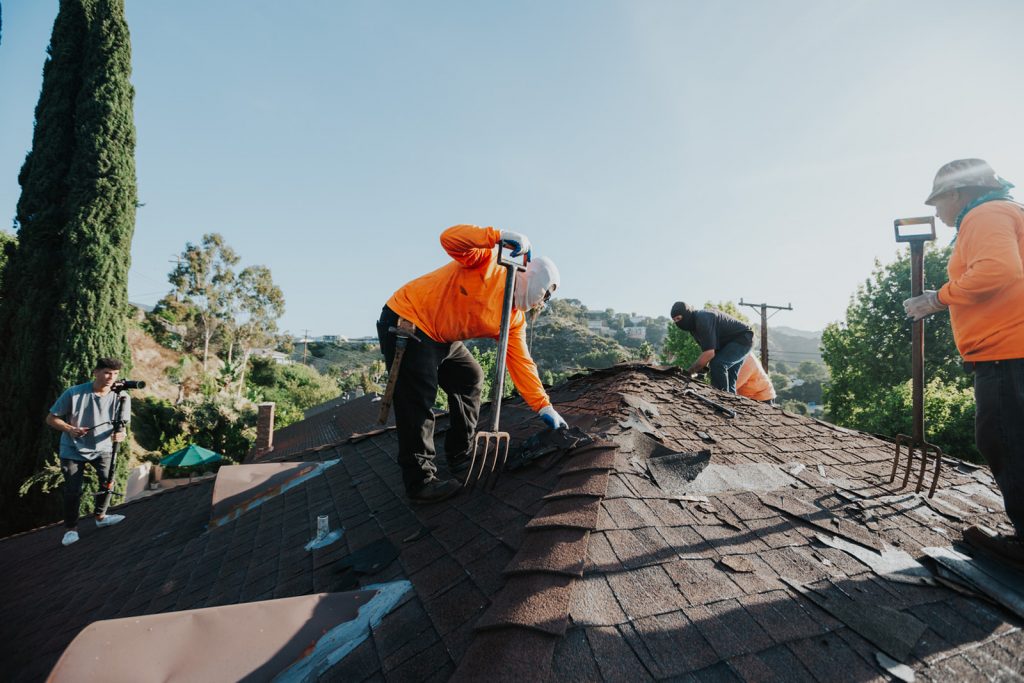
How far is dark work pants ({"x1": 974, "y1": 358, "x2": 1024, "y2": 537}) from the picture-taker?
211cm

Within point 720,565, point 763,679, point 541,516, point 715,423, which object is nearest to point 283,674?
point 541,516

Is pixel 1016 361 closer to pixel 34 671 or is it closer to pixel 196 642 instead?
pixel 196 642

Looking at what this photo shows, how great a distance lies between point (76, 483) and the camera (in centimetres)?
507

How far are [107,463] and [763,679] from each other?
7.23 meters

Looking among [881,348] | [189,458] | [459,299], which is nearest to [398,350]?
[459,299]

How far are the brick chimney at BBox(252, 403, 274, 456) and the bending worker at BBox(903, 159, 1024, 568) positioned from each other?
1904 centimetres

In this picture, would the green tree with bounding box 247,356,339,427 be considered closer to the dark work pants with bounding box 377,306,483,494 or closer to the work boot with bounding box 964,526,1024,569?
the dark work pants with bounding box 377,306,483,494

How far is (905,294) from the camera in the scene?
19.9 m

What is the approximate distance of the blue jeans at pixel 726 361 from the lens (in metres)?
5.91

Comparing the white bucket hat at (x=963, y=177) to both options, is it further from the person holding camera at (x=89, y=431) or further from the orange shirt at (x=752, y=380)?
the person holding camera at (x=89, y=431)

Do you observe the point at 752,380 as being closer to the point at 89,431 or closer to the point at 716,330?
the point at 716,330

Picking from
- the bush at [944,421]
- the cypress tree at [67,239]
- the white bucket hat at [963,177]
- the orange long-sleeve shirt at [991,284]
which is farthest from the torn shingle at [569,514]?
the bush at [944,421]

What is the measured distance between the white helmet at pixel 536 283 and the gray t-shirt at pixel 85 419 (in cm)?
576

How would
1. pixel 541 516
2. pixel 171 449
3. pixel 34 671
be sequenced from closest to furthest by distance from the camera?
pixel 541 516, pixel 34 671, pixel 171 449
